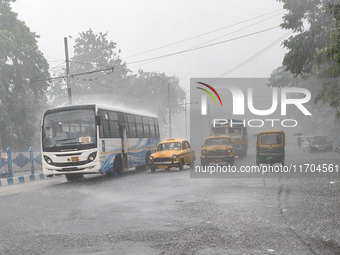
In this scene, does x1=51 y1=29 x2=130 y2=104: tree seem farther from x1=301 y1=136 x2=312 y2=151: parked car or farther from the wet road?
the wet road

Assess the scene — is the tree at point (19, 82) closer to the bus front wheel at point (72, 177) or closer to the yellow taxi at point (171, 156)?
the bus front wheel at point (72, 177)

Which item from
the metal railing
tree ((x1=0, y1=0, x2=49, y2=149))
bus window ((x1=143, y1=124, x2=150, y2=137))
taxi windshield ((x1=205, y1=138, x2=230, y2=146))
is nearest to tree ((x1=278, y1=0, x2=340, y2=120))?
taxi windshield ((x1=205, y1=138, x2=230, y2=146))

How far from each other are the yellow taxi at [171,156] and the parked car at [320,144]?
18.4 meters

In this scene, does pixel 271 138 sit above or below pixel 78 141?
below

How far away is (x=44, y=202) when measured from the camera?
39.8 feet

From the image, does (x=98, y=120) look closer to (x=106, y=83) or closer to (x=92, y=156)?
(x=92, y=156)

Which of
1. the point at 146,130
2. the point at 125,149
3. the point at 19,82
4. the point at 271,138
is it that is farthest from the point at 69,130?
the point at 19,82

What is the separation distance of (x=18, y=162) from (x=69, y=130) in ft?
20.5

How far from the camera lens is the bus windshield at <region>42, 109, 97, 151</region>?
17.7m

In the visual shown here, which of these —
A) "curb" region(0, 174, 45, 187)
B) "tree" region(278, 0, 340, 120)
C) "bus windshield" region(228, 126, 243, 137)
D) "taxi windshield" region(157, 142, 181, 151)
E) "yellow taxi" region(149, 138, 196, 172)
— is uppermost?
"tree" region(278, 0, 340, 120)

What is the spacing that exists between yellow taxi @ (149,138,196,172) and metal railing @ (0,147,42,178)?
6669 mm

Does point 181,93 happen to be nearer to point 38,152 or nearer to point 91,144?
point 38,152

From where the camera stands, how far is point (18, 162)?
22.6 m

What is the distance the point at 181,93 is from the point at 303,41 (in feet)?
238
